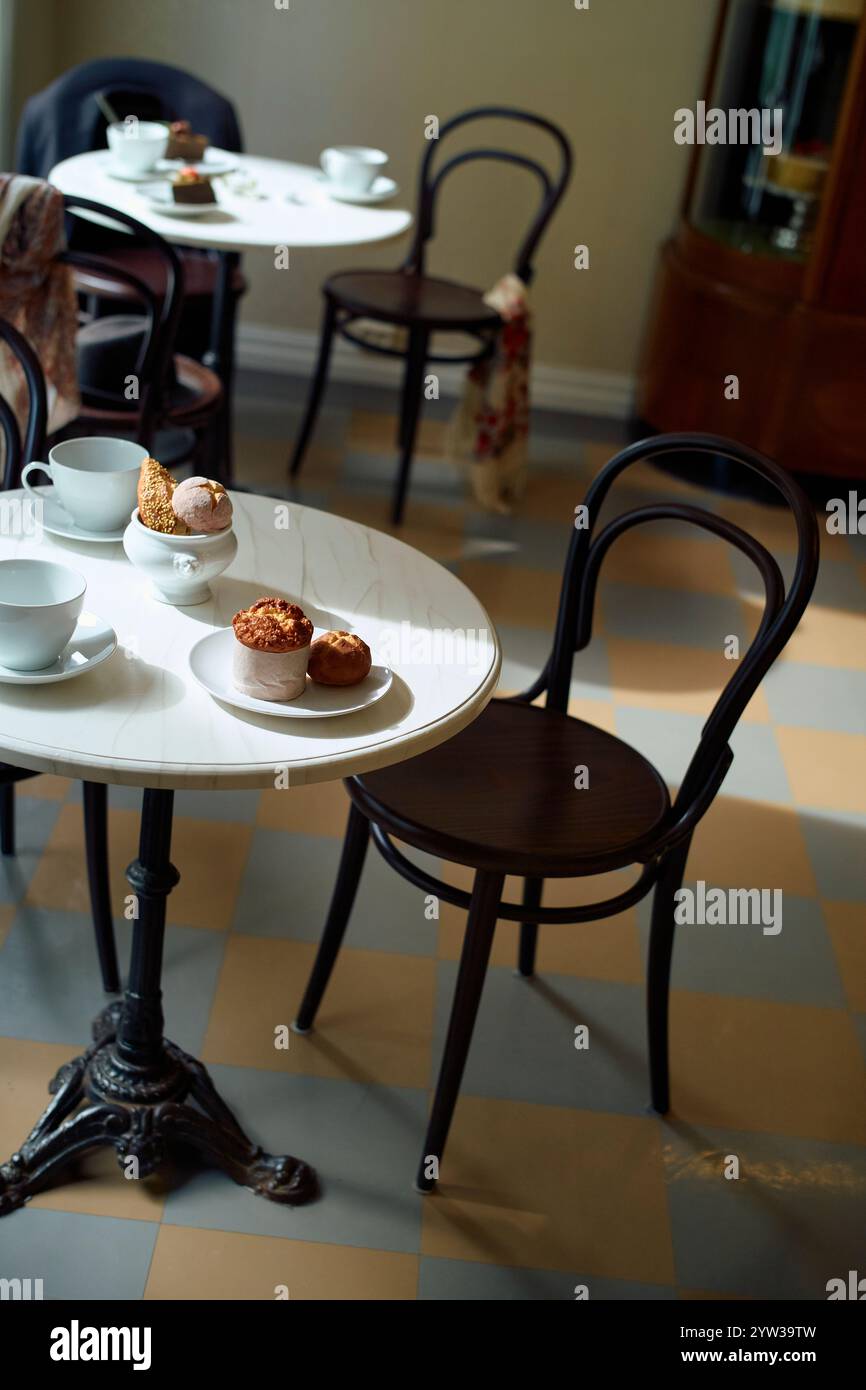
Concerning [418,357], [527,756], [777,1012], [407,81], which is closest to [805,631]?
[418,357]

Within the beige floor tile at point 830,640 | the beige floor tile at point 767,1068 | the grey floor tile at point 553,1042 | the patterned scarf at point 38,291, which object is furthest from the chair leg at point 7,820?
the beige floor tile at point 830,640

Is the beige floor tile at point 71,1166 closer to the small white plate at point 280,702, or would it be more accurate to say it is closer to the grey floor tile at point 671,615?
the small white plate at point 280,702

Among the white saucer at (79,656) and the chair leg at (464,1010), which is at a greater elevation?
the white saucer at (79,656)

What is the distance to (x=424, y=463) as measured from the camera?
4082mm

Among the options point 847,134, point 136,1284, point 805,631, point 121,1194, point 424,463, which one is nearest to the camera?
point 136,1284

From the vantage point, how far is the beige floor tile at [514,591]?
3.22m

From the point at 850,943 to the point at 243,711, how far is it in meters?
1.40

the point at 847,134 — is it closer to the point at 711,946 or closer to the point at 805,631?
the point at 805,631

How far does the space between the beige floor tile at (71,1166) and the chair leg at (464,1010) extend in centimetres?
35

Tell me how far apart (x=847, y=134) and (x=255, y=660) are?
9.95 ft

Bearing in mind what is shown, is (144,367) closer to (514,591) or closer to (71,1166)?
(514,591)

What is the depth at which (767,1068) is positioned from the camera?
204 centimetres

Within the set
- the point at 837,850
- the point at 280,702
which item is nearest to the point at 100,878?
the point at 280,702

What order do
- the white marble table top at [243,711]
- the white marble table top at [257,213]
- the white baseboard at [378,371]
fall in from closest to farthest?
the white marble table top at [243,711]
the white marble table top at [257,213]
the white baseboard at [378,371]
